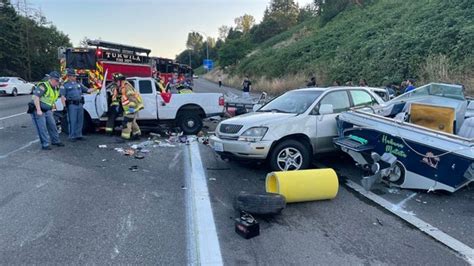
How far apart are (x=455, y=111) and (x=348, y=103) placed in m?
1.95

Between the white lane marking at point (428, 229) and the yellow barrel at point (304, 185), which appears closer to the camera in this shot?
the white lane marking at point (428, 229)

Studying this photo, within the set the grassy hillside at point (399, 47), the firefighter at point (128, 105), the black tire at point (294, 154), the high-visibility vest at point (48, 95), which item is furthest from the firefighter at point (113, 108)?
the grassy hillside at point (399, 47)

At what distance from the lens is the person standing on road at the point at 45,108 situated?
8578 millimetres

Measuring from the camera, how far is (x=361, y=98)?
7863mm

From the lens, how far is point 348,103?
7.64 metres

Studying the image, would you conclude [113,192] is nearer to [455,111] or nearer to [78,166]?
[78,166]

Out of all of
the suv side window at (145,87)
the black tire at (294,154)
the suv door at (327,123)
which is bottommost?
the black tire at (294,154)

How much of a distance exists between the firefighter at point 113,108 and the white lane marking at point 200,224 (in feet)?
14.0

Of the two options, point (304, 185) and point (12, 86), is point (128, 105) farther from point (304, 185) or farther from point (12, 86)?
point (12, 86)

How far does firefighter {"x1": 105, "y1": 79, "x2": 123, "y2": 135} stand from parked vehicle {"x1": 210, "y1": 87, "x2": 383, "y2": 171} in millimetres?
4266

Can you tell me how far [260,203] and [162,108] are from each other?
23.2ft

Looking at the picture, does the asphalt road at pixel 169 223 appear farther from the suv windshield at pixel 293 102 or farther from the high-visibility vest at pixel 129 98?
the high-visibility vest at pixel 129 98

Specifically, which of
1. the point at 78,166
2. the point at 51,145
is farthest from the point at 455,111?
the point at 51,145

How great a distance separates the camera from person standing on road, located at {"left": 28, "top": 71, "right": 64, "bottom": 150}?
28.1 feet
